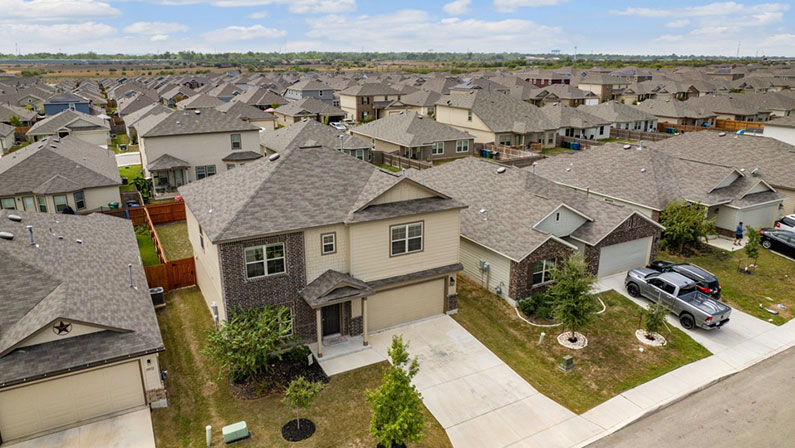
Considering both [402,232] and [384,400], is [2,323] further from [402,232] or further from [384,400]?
[402,232]

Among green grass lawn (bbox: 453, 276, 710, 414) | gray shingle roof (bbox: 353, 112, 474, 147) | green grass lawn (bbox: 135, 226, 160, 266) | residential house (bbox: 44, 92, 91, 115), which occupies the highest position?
A: residential house (bbox: 44, 92, 91, 115)

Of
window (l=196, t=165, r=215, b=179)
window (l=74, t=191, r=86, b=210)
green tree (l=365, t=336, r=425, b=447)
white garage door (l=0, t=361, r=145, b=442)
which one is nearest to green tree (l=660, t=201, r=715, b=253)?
green tree (l=365, t=336, r=425, b=447)

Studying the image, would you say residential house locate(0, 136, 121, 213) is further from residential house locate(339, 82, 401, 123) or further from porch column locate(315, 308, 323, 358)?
residential house locate(339, 82, 401, 123)

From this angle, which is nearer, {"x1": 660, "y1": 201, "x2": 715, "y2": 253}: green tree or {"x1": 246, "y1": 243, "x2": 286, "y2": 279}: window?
{"x1": 246, "y1": 243, "x2": 286, "y2": 279}: window

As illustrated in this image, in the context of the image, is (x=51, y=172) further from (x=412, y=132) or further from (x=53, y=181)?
(x=412, y=132)

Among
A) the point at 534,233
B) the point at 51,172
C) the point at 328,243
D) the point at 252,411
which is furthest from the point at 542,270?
the point at 51,172

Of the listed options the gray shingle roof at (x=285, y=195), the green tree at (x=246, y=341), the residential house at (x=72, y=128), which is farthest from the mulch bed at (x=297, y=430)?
the residential house at (x=72, y=128)

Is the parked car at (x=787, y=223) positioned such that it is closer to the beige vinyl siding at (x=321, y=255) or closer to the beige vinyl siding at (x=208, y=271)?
the beige vinyl siding at (x=321, y=255)
